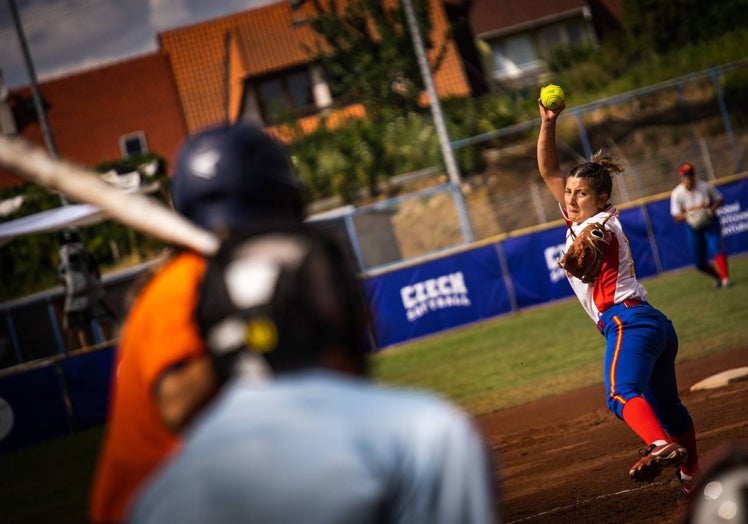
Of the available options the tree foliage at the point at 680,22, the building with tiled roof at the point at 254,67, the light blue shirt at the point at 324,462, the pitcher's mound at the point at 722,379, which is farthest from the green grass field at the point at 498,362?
→ the building with tiled roof at the point at 254,67

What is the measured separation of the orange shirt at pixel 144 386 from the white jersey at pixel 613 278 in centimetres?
419

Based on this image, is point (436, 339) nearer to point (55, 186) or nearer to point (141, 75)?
point (55, 186)

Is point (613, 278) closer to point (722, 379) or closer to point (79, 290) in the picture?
point (722, 379)

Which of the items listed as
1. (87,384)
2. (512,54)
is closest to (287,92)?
(512,54)

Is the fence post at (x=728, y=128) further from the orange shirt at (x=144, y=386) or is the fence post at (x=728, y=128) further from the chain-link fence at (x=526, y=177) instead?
the orange shirt at (x=144, y=386)

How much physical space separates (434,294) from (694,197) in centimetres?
478

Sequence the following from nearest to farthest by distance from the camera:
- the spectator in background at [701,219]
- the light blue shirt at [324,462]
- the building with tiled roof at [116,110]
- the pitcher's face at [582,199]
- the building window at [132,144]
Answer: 1. the light blue shirt at [324,462]
2. the pitcher's face at [582,199]
3. the spectator in background at [701,219]
4. the building with tiled roof at [116,110]
5. the building window at [132,144]

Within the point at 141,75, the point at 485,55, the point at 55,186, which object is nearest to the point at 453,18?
the point at 485,55

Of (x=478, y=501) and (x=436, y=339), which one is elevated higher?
(x=478, y=501)

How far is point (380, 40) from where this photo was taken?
118 feet

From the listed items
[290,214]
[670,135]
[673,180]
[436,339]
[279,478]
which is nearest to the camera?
[279,478]

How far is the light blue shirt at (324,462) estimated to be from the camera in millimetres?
1616

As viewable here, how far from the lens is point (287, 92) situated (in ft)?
136

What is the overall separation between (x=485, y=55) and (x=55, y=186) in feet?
140
